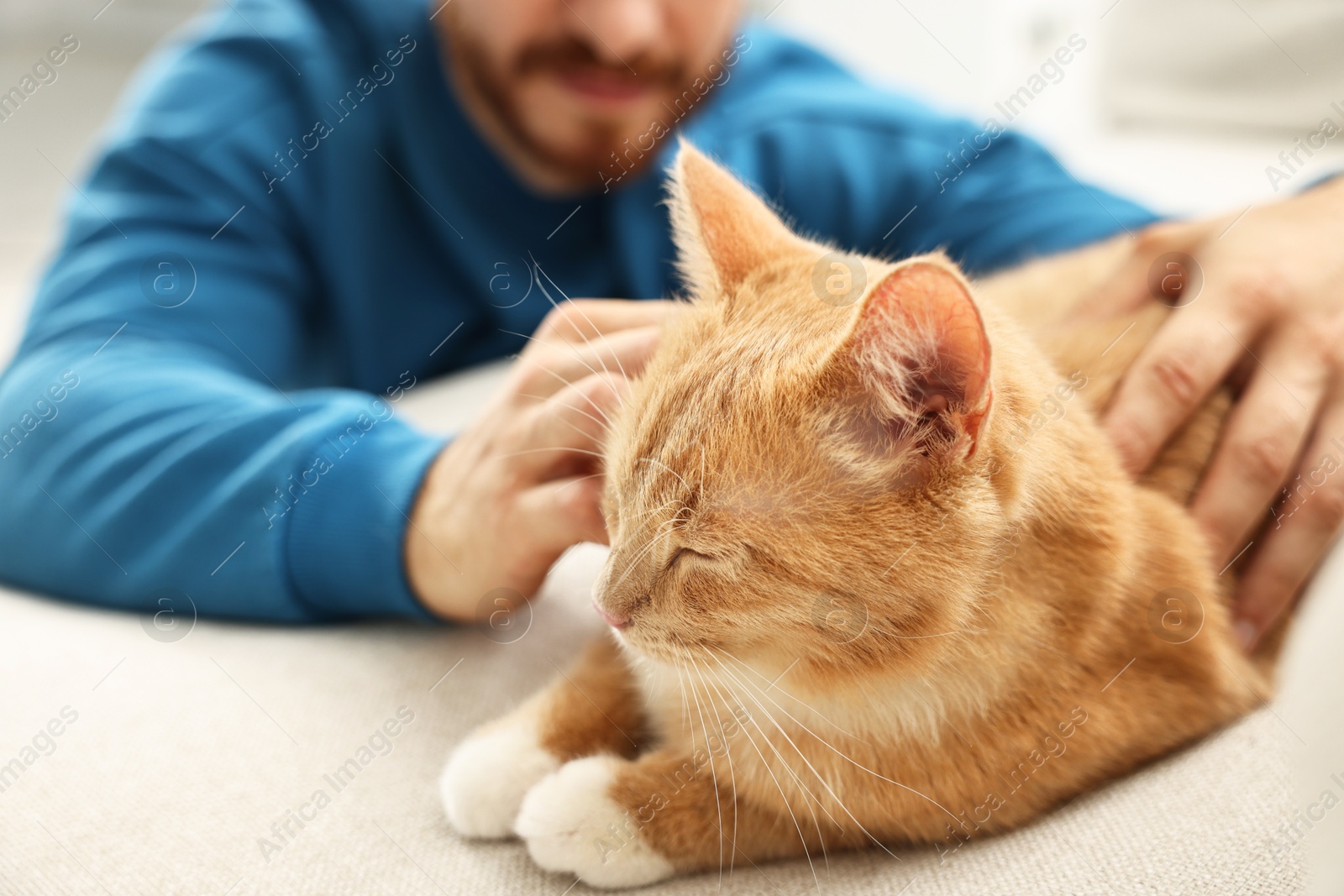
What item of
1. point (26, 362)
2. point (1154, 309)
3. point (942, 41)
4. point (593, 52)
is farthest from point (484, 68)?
point (942, 41)

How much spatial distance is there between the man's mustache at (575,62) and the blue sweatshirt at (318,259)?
0.53ft

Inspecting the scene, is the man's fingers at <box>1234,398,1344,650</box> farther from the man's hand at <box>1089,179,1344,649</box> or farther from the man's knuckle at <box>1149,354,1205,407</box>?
the man's knuckle at <box>1149,354,1205,407</box>

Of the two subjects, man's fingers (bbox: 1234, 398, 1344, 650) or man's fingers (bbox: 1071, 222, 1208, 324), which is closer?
man's fingers (bbox: 1234, 398, 1344, 650)

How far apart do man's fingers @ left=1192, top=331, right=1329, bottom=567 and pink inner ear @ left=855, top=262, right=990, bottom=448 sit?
0.45 m

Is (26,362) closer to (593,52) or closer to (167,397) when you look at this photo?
(167,397)

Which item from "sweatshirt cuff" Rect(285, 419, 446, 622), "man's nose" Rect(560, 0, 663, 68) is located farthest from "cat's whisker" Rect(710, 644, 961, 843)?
"man's nose" Rect(560, 0, 663, 68)

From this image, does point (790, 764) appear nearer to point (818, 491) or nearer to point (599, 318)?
point (818, 491)

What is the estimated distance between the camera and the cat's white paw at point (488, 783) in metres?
0.84

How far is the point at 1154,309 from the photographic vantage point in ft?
3.58

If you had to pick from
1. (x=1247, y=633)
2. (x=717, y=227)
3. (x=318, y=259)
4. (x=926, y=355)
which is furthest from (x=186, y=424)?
(x=1247, y=633)

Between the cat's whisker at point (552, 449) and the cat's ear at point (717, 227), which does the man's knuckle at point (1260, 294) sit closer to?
the cat's ear at point (717, 227)

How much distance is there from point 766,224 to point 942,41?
9.21 feet

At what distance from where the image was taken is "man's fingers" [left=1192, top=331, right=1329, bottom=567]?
944 mm

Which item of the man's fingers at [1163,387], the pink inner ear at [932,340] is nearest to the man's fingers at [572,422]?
the pink inner ear at [932,340]
